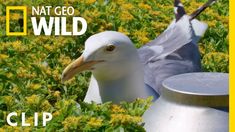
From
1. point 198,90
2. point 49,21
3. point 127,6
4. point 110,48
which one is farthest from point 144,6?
point 198,90

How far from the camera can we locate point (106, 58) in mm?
4117

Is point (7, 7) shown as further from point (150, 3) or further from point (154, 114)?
point (154, 114)

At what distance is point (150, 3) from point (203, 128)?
3.00 meters

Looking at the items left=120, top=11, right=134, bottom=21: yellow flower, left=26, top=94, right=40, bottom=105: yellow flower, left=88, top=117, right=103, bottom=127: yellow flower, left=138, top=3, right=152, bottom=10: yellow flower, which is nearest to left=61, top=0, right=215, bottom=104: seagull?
left=26, top=94, right=40, bottom=105: yellow flower

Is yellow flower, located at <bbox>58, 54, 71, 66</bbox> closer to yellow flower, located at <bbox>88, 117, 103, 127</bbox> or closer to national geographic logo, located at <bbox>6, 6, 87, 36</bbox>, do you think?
national geographic logo, located at <bbox>6, 6, 87, 36</bbox>

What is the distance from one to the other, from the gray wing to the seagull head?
43cm

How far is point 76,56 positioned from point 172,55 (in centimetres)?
72

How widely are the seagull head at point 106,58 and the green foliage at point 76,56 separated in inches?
7.7

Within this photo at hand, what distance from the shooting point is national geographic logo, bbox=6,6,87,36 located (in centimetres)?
518

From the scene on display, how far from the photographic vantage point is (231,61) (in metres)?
3.92

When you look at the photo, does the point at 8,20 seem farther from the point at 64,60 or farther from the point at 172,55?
the point at 172,55

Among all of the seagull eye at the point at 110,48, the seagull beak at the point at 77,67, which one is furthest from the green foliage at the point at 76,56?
the seagull eye at the point at 110,48

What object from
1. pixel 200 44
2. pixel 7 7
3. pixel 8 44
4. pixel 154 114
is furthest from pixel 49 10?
pixel 154 114

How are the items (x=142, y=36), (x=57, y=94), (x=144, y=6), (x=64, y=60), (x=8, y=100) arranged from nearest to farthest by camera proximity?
(x=8, y=100)
(x=57, y=94)
(x=64, y=60)
(x=142, y=36)
(x=144, y=6)
